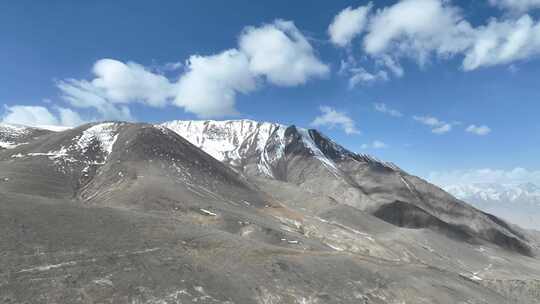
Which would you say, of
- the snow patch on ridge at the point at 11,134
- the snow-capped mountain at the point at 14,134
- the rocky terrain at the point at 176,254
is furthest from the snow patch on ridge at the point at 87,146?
the snow-capped mountain at the point at 14,134

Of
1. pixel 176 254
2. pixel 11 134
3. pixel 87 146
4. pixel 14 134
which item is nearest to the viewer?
pixel 176 254

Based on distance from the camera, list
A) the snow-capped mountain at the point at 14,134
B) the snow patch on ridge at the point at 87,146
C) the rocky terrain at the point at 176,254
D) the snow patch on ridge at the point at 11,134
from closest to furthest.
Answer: the rocky terrain at the point at 176,254, the snow patch on ridge at the point at 87,146, the snow patch on ridge at the point at 11,134, the snow-capped mountain at the point at 14,134

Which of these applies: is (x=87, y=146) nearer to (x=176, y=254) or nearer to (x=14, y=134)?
(x=14, y=134)

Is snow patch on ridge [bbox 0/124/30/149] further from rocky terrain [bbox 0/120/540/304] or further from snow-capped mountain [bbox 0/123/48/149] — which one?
rocky terrain [bbox 0/120/540/304]

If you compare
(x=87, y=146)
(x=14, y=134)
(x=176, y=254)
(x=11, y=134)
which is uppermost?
(x=14, y=134)

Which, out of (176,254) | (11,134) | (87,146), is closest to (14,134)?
(11,134)

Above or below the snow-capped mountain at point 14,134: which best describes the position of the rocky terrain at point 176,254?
below

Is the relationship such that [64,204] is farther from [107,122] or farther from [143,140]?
[107,122]

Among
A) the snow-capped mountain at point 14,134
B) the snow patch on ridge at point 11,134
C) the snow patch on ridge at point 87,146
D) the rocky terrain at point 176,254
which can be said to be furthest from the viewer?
the snow-capped mountain at point 14,134

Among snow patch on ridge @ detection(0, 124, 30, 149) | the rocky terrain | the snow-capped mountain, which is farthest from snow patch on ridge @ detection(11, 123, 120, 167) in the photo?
the snow-capped mountain

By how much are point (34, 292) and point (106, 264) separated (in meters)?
7.35

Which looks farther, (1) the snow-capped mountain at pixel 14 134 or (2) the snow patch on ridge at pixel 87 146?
(1) the snow-capped mountain at pixel 14 134

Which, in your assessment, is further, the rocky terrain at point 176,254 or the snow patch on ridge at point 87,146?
the snow patch on ridge at point 87,146

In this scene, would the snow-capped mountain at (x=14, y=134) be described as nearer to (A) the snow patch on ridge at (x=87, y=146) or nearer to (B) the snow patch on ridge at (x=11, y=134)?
(B) the snow patch on ridge at (x=11, y=134)
